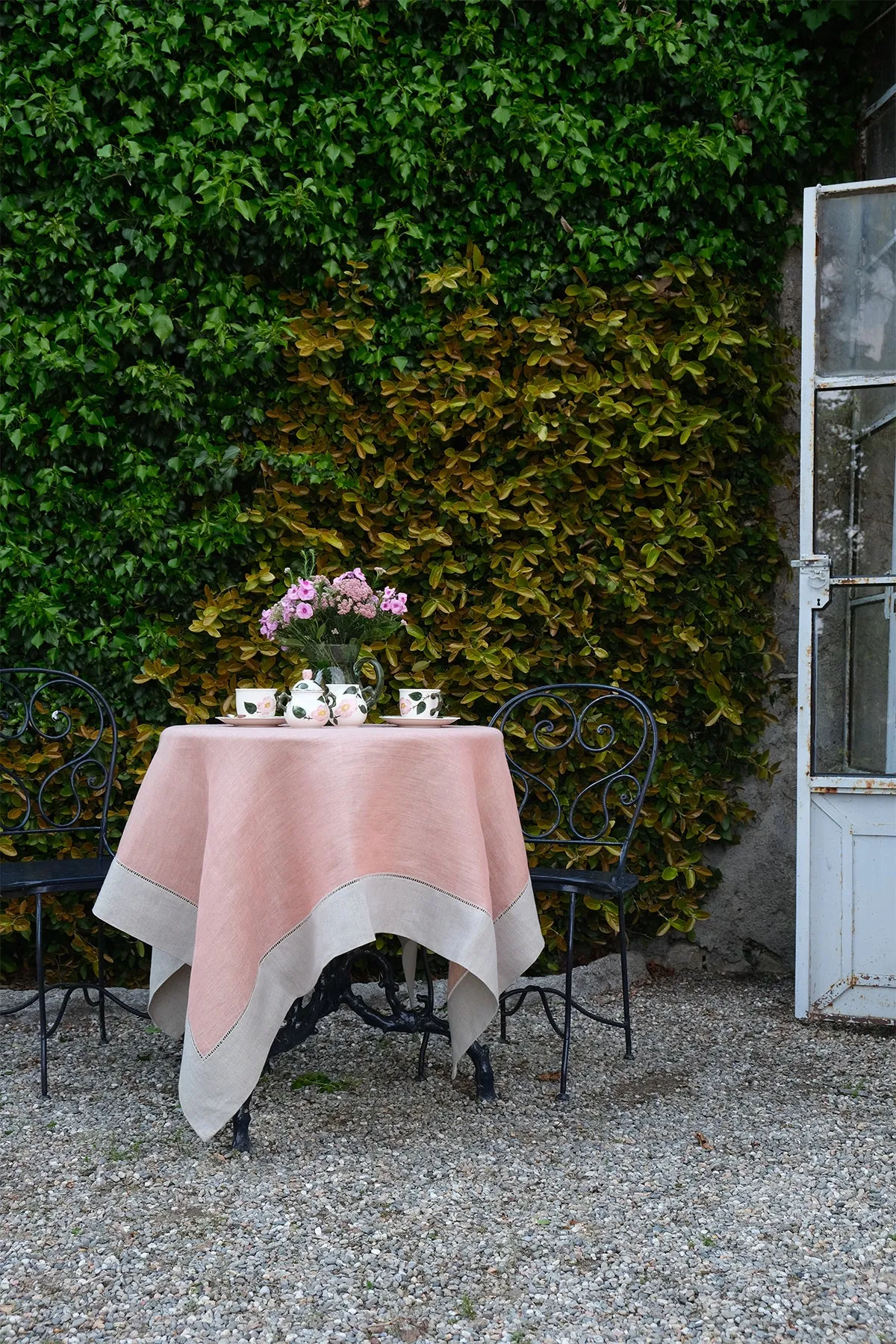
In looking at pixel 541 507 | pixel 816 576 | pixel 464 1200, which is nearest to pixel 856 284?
pixel 816 576

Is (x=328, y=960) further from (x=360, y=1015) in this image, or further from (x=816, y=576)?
(x=816, y=576)

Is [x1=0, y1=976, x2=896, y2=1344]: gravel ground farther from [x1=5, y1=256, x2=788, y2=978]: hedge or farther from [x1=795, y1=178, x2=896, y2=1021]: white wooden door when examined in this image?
[x1=5, y1=256, x2=788, y2=978]: hedge

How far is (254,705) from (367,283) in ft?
5.00

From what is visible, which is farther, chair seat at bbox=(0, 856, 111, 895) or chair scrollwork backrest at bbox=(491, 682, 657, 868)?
chair scrollwork backrest at bbox=(491, 682, 657, 868)

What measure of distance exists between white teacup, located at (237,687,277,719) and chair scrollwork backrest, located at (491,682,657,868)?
103cm

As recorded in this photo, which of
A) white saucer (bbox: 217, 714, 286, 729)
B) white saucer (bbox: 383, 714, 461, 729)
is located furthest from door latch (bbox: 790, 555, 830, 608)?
white saucer (bbox: 217, 714, 286, 729)

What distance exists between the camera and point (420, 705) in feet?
8.32

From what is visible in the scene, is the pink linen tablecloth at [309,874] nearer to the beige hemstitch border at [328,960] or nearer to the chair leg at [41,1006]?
the beige hemstitch border at [328,960]

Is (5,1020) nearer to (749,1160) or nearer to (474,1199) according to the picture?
(474,1199)

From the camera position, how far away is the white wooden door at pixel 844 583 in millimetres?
3043

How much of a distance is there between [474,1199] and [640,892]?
1.67 metres

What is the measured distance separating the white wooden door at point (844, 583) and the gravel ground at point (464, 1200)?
312 millimetres

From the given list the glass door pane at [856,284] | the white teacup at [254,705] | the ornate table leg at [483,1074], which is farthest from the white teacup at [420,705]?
the glass door pane at [856,284]

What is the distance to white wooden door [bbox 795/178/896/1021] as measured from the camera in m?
3.04
